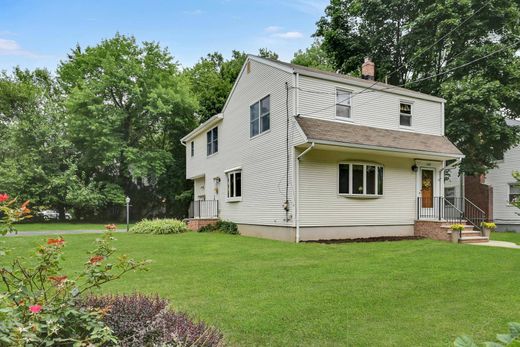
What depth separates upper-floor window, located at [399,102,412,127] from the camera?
14.2 m

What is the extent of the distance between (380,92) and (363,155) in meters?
2.81

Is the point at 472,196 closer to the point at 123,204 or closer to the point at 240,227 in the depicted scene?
the point at 240,227

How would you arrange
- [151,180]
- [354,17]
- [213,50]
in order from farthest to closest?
[213,50]
[151,180]
[354,17]

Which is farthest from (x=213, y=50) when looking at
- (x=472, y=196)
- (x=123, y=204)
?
(x=472, y=196)

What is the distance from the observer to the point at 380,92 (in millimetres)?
13664

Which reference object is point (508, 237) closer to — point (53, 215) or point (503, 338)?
point (503, 338)

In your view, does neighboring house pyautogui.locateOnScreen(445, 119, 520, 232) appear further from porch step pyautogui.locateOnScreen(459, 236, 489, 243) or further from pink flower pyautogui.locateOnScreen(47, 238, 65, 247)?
pink flower pyautogui.locateOnScreen(47, 238, 65, 247)

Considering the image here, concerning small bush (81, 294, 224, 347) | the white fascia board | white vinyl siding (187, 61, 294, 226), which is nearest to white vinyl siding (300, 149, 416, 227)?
white vinyl siding (187, 61, 294, 226)

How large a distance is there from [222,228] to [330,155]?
20.4 feet

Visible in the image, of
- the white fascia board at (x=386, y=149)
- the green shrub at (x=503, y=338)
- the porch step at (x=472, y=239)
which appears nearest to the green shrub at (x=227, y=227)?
the white fascia board at (x=386, y=149)

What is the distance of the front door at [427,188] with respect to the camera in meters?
14.0

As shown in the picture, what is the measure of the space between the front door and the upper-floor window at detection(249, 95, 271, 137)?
20.8 feet

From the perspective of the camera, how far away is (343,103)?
1292 cm

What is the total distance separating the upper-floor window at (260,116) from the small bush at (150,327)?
424 inches
